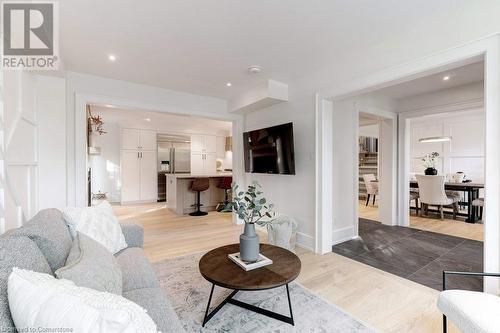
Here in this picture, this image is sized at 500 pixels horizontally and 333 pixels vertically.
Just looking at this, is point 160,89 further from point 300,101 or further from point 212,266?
point 212,266

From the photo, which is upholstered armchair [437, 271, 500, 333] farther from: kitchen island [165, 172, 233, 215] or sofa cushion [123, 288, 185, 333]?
kitchen island [165, 172, 233, 215]

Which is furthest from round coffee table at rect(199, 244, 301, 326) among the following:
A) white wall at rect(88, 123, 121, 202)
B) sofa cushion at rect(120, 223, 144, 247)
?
white wall at rect(88, 123, 121, 202)

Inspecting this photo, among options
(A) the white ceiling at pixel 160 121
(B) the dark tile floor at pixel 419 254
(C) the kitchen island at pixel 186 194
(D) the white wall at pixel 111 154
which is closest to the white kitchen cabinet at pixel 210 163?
(A) the white ceiling at pixel 160 121

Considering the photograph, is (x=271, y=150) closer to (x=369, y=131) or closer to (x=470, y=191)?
(x=470, y=191)

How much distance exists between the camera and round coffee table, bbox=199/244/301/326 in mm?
1505

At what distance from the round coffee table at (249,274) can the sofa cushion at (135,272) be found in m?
0.35

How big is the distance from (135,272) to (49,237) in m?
0.54

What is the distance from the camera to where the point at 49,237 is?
125cm

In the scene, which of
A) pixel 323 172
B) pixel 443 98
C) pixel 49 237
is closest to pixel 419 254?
pixel 323 172

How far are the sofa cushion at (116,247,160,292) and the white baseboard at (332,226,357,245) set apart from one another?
280 centimetres

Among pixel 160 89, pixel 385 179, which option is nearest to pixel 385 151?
pixel 385 179

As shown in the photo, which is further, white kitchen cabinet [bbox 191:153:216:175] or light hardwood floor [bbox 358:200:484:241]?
white kitchen cabinet [bbox 191:153:216:175]

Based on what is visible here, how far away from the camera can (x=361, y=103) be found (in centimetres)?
399

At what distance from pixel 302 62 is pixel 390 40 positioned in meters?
0.94
